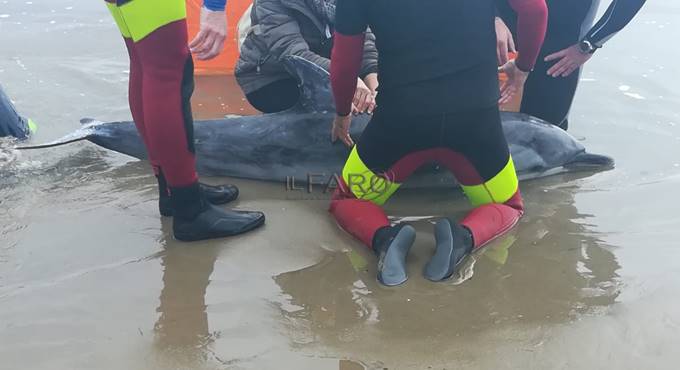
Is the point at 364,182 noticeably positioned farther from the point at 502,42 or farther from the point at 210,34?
the point at 502,42

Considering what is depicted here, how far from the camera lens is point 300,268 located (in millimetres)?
2559

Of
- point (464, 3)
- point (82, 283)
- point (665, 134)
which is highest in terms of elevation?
point (464, 3)

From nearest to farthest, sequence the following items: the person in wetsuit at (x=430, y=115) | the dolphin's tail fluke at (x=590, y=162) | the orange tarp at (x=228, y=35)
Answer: the person in wetsuit at (x=430, y=115), the dolphin's tail fluke at (x=590, y=162), the orange tarp at (x=228, y=35)

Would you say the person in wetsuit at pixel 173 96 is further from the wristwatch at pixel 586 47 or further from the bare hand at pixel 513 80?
the wristwatch at pixel 586 47

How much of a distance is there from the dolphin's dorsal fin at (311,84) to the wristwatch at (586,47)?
153 centimetres

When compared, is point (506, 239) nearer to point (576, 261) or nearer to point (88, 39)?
point (576, 261)

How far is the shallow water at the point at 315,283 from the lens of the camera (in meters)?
2.00

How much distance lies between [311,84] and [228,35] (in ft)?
7.49

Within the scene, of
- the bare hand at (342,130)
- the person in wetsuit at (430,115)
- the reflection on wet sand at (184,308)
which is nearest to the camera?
the reflection on wet sand at (184,308)

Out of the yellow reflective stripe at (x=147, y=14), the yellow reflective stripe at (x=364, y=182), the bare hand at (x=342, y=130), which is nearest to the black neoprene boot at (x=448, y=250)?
the yellow reflective stripe at (x=364, y=182)

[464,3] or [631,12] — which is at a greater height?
[464,3]

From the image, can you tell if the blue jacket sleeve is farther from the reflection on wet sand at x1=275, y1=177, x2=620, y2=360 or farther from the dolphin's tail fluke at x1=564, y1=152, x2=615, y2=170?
the dolphin's tail fluke at x1=564, y1=152, x2=615, y2=170

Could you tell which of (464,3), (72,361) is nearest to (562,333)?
(464,3)

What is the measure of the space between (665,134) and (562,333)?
2.63m
